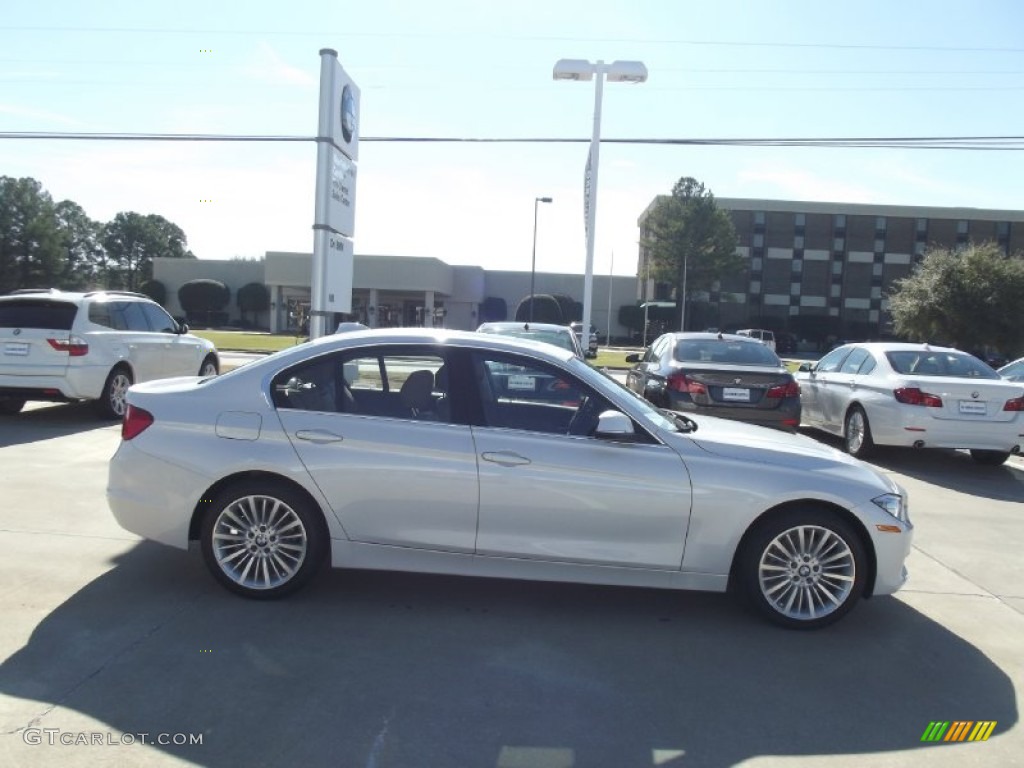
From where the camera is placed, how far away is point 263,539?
4539mm

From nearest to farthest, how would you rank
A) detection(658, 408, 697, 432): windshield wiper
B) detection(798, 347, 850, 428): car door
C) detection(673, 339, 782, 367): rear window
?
detection(658, 408, 697, 432): windshield wiper → detection(673, 339, 782, 367): rear window → detection(798, 347, 850, 428): car door

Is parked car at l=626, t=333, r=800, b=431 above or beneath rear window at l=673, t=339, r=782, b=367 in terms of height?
beneath

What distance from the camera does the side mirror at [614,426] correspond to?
4.32 meters

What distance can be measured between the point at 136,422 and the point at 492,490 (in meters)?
2.19

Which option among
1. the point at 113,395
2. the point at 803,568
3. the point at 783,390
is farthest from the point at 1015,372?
the point at 113,395

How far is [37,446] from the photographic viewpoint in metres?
8.82

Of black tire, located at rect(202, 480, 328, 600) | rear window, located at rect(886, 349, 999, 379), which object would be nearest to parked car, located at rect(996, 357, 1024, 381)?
rear window, located at rect(886, 349, 999, 379)

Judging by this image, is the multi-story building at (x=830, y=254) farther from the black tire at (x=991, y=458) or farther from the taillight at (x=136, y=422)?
the taillight at (x=136, y=422)

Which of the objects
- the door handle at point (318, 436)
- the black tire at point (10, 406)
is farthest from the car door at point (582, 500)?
the black tire at point (10, 406)

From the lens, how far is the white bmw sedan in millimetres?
4352

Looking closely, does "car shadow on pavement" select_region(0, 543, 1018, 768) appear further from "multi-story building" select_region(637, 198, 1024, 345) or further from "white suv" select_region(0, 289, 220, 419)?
"multi-story building" select_region(637, 198, 1024, 345)

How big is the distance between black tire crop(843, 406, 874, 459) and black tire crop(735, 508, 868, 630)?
20.4 feet

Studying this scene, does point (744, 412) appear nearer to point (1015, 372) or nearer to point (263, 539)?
point (263, 539)

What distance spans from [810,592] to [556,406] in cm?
178
